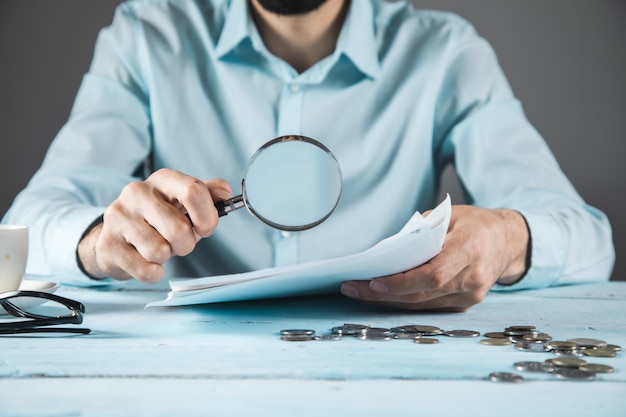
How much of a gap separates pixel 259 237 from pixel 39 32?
1993 millimetres

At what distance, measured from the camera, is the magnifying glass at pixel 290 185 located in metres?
1.13

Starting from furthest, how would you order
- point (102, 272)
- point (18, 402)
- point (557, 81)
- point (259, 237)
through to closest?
point (557, 81) < point (259, 237) < point (102, 272) < point (18, 402)

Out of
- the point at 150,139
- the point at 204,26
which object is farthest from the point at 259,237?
the point at 204,26

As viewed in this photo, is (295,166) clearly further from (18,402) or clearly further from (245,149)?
(245,149)

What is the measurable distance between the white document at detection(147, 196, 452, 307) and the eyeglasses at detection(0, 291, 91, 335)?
0.49 ft

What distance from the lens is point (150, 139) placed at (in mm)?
2283

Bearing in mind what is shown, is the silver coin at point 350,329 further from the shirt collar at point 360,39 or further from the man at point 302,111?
the shirt collar at point 360,39

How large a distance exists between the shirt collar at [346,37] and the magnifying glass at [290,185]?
3.52 ft

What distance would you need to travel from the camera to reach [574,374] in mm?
826

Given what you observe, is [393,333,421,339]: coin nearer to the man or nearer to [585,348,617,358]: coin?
[585,348,617,358]: coin

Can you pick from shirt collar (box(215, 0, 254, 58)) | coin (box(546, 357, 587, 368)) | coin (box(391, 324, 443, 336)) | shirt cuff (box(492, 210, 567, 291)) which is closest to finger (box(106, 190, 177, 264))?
coin (box(391, 324, 443, 336))

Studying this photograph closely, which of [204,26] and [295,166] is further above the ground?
[204,26]

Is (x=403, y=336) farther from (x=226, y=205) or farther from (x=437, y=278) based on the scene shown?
(x=226, y=205)

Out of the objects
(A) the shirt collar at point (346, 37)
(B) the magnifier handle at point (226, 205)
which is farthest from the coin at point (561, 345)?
(A) the shirt collar at point (346, 37)
